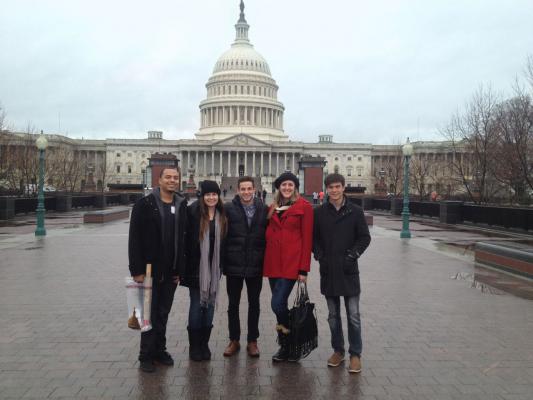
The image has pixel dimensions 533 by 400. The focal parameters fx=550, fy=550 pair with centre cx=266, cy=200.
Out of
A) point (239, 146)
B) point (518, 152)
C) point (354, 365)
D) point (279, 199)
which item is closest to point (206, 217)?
point (279, 199)

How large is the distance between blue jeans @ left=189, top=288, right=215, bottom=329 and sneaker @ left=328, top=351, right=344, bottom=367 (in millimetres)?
1558

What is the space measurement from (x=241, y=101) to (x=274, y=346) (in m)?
134

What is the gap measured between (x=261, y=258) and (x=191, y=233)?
0.91 metres

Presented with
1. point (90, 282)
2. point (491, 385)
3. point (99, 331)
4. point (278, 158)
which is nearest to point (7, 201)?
Result: point (90, 282)

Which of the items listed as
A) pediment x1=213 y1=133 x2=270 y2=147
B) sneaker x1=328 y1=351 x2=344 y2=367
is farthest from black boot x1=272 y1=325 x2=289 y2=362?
pediment x1=213 y1=133 x2=270 y2=147

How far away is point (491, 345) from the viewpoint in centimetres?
746

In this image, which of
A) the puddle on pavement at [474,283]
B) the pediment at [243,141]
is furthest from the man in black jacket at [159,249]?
the pediment at [243,141]

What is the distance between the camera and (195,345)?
6.80 m

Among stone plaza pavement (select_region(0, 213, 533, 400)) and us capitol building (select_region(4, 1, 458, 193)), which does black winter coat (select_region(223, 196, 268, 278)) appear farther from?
us capitol building (select_region(4, 1, 458, 193))

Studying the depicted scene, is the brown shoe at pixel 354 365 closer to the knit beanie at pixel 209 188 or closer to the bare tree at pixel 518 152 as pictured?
the knit beanie at pixel 209 188

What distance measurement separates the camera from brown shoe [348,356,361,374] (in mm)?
6340

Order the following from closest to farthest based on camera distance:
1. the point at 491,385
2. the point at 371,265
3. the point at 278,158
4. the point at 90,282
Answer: the point at 491,385 → the point at 90,282 → the point at 371,265 → the point at 278,158

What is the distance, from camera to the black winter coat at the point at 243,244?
6.75 meters

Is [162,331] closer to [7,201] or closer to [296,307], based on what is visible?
[296,307]
